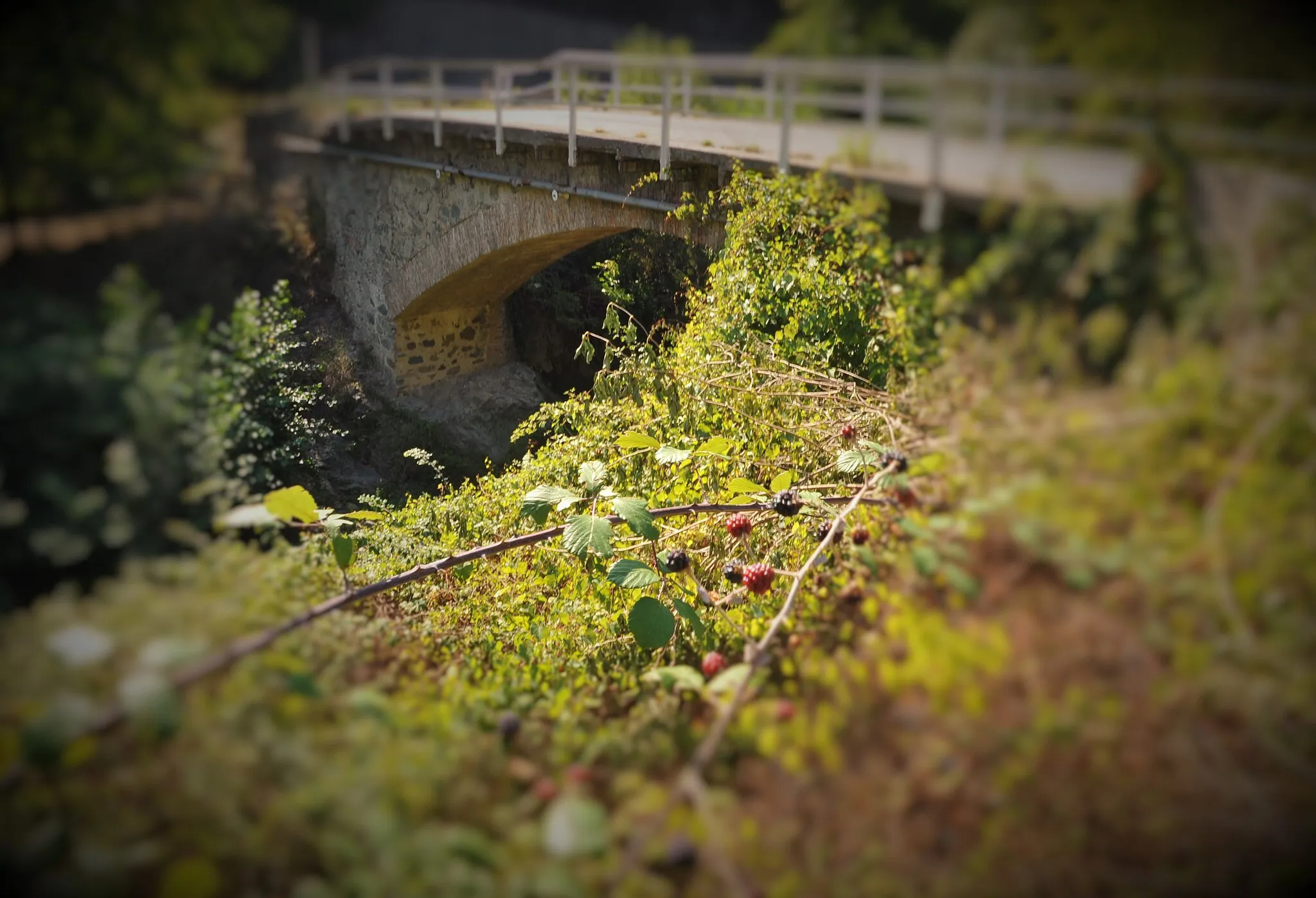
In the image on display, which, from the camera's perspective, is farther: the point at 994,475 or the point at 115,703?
the point at 994,475

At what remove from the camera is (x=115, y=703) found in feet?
5.52

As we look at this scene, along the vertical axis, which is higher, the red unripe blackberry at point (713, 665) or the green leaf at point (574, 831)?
the green leaf at point (574, 831)

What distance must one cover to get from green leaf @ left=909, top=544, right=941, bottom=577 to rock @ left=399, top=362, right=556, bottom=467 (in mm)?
5906

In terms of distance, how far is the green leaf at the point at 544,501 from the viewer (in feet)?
9.90

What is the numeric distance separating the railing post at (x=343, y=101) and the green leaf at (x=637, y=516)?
61.1 inches

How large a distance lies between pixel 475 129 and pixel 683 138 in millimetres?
1667

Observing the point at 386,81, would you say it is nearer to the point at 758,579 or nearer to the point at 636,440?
the point at 636,440

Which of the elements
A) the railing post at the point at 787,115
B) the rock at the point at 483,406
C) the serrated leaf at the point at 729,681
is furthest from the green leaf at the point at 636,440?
the rock at the point at 483,406

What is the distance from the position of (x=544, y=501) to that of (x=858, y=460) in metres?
1.14

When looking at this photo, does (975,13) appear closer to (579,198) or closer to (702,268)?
(579,198)

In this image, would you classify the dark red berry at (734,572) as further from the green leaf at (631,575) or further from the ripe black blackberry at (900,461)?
the ripe black blackberry at (900,461)

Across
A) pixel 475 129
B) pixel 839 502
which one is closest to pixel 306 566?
pixel 839 502

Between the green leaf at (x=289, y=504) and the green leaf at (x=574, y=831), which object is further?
the green leaf at (x=289, y=504)

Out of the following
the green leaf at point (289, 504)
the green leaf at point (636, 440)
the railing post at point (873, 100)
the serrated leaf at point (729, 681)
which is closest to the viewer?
the serrated leaf at point (729, 681)
